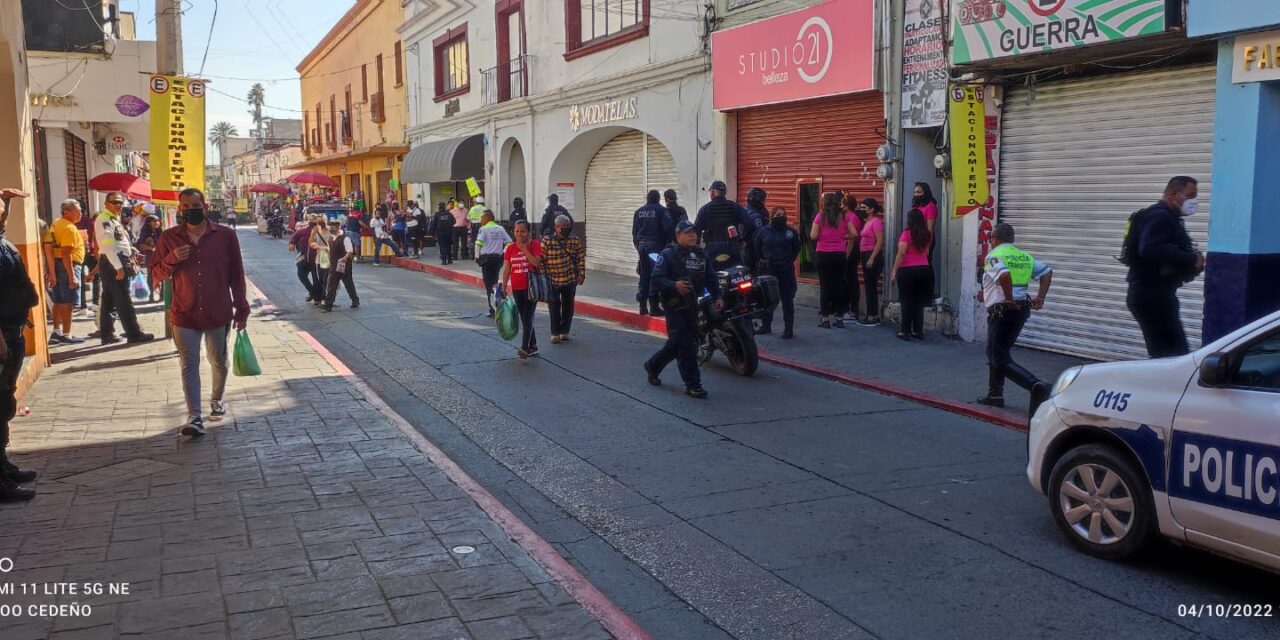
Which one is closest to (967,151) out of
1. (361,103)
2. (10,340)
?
(10,340)

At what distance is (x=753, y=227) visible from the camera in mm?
13141

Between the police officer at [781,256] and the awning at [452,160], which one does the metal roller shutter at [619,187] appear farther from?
the police officer at [781,256]

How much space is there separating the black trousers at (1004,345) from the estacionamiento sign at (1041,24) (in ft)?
10.5

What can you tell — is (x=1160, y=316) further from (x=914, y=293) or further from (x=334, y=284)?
(x=334, y=284)

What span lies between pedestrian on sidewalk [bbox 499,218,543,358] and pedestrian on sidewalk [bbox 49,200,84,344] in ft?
18.5

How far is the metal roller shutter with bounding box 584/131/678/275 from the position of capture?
2127cm

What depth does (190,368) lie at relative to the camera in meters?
7.73

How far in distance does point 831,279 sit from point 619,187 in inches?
409

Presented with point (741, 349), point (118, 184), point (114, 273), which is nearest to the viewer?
point (741, 349)

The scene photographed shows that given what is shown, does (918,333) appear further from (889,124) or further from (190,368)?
(190,368)

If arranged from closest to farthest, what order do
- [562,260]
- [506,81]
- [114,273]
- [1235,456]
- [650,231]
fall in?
[1235,456] < [114,273] < [562,260] < [650,231] < [506,81]

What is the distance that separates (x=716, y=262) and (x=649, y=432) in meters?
4.39

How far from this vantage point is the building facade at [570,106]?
755 inches

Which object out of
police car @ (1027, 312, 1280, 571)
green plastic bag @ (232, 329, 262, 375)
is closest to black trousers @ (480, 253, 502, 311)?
green plastic bag @ (232, 329, 262, 375)
